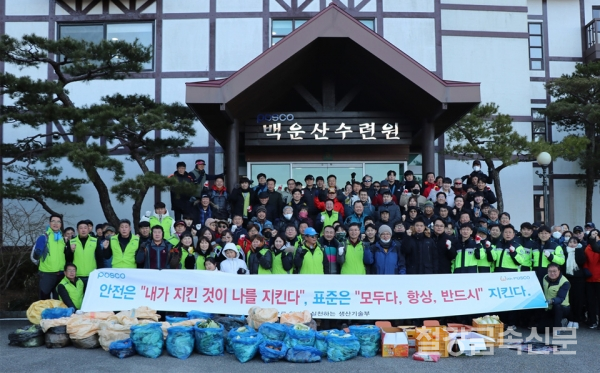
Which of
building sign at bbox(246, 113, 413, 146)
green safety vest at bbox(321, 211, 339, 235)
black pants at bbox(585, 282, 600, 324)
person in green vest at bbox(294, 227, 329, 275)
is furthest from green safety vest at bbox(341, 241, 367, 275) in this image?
building sign at bbox(246, 113, 413, 146)

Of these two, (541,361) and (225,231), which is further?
(225,231)

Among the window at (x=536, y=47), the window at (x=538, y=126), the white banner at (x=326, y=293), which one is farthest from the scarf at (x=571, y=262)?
the window at (x=536, y=47)

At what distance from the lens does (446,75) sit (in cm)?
1705

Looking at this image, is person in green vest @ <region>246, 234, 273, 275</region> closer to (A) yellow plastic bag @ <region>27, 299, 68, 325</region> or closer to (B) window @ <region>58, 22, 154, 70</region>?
(A) yellow plastic bag @ <region>27, 299, 68, 325</region>

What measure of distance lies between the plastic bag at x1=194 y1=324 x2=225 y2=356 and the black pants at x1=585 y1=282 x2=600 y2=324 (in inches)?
228

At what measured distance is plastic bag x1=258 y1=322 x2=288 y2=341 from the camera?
740cm

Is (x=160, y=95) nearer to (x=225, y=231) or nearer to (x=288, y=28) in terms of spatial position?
(x=288, y=28)

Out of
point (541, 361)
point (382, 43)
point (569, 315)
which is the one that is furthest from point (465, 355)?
point (382, 43)

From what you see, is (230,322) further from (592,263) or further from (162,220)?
(592,263)

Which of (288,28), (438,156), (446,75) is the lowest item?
(438,156)

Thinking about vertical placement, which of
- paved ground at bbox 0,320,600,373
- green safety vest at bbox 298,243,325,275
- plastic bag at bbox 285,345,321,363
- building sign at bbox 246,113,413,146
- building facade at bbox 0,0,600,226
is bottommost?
paved ground at bbox 0,320,600,373

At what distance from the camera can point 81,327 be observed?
25.5ft

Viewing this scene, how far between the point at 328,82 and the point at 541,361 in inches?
317

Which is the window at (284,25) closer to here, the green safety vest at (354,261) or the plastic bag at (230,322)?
the green safety vest at (354,261)
